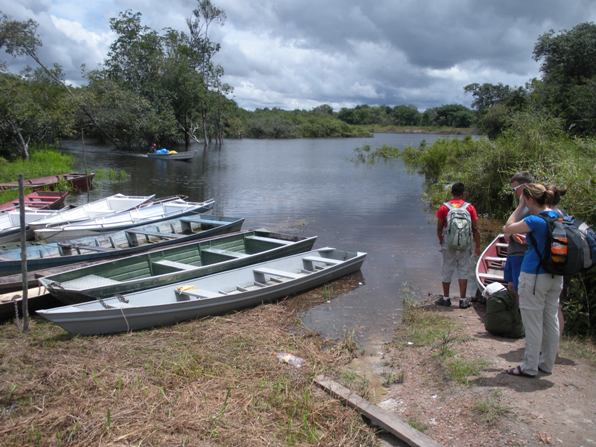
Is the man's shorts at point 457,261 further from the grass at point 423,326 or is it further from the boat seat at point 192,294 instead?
the boat seat at point 192,294

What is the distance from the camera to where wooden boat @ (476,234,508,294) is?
875 cm

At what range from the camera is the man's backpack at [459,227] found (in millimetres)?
8055

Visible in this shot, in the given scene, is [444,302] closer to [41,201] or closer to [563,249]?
[563,249]

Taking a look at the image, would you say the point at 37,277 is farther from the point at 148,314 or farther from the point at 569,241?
the point at 569,241

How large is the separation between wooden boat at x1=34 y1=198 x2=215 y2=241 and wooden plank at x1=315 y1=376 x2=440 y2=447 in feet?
31.5

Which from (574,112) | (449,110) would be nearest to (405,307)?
(574,112)

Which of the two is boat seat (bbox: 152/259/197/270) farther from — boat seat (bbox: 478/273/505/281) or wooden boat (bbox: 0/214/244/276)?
boat seat (bbox: 478/273/505/281)

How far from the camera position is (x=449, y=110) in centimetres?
13650

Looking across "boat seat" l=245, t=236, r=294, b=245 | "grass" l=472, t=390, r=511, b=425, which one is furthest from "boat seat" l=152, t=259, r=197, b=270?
"grass" l=472, t=390, r=511, b=425

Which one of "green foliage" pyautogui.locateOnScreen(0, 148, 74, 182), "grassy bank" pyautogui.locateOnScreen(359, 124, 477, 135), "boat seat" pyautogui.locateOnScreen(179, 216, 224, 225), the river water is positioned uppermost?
"grassy bank" pyautogui.locateOnScreen(359, 124, 477, 135)

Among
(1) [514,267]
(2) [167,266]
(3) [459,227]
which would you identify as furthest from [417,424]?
(2) [167,266]

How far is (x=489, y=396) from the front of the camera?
515 centimetres

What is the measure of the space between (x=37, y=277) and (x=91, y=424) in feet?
16.4

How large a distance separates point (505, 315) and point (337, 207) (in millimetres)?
15410
